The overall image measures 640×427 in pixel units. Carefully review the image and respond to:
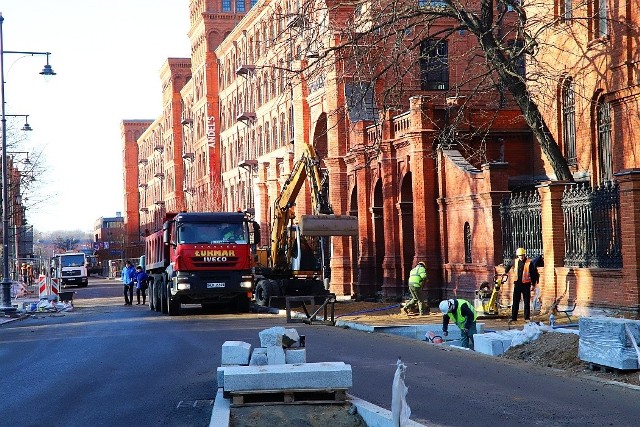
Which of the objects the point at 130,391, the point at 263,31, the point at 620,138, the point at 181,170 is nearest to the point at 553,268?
the point at 620,138

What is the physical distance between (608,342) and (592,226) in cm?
974

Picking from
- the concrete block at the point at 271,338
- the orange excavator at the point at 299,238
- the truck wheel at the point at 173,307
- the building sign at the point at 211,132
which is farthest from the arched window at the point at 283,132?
the concrete block at the point at 271,338

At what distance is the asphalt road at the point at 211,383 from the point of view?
11.2 metres

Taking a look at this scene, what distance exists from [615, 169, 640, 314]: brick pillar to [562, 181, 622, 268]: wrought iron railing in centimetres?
89

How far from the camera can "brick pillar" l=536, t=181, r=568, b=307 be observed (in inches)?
995

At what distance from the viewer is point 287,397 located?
36.1 feet

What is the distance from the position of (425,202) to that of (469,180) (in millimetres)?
2752

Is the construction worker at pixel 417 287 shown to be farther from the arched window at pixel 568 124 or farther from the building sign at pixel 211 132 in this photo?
the building sign at pixel 211 132

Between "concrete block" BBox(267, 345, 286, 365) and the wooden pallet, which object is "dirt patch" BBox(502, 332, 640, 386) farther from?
"concrete block" BBox(267, 345, 286, 365)

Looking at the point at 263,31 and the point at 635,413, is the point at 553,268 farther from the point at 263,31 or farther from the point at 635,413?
the point at 263,31

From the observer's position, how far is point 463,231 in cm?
3194

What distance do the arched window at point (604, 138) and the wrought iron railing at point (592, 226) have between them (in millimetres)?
4052

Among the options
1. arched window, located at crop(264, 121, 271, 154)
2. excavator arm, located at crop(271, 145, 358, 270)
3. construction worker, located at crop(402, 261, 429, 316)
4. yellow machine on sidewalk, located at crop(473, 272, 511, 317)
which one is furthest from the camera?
arched window, located at crop(264, 121, 271, 154)

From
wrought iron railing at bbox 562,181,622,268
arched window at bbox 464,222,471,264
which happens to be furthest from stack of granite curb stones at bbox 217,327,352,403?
arched window at bbox 464,222,471,264
